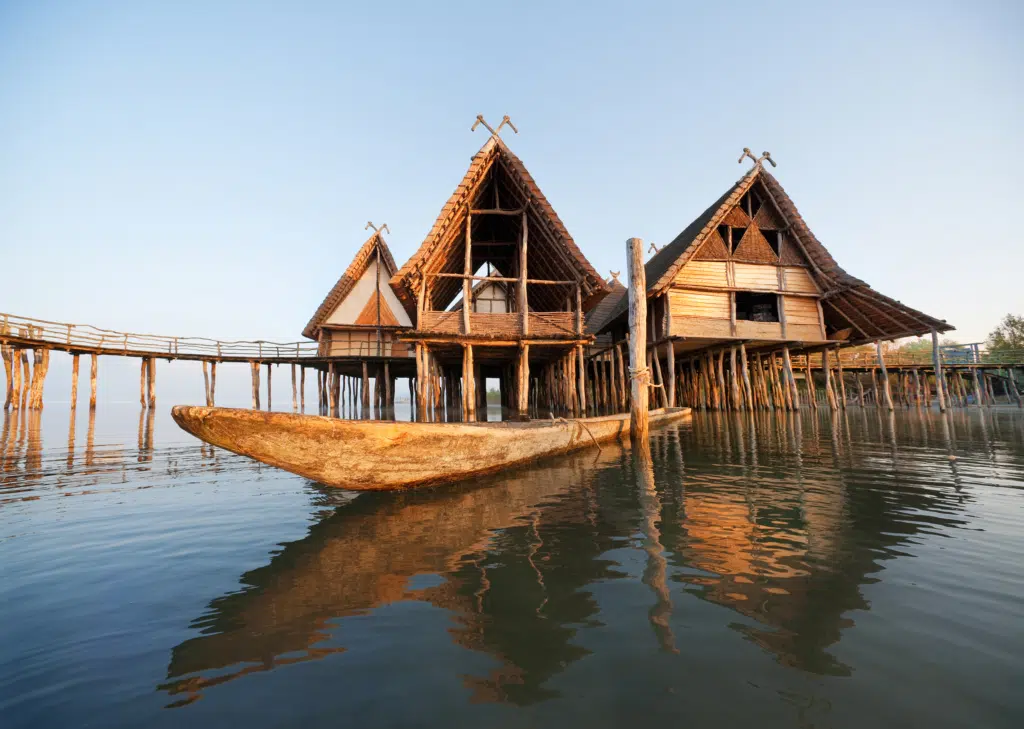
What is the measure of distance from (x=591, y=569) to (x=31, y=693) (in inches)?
88.1

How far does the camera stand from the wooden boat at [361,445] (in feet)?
9.81

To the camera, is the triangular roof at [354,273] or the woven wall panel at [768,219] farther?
the triangular roof at [354,273]

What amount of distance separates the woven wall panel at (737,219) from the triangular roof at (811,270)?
0.04 metres

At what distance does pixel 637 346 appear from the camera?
26.3 ft

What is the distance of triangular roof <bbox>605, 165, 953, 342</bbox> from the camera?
1462cm

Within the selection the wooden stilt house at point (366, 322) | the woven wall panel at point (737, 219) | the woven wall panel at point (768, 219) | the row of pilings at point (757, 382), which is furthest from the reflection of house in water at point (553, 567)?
the wooden stilt house at point (366, 322)

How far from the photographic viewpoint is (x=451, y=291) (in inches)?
675

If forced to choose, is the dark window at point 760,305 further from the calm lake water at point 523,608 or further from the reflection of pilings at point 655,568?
the reflection of pilings at point 655,568

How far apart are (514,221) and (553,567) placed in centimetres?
1251

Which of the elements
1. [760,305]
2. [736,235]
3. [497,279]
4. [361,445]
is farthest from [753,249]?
[361,445]

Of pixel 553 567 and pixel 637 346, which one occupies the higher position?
pixel 637 346

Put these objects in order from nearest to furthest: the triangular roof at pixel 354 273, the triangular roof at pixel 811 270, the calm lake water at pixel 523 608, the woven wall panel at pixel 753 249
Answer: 1. the calm lake water at pixel 523 608
2. the triangular roof at pixel 811 270
3. the woven wall panel at pixel 753 249
4. the triangular roof at pixel 354 273

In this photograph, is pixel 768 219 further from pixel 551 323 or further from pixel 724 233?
pixel 551 323

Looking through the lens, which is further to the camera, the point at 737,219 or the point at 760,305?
the point at 760,305
